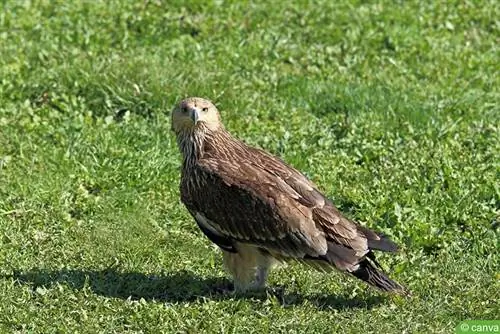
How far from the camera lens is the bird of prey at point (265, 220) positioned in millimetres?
7590

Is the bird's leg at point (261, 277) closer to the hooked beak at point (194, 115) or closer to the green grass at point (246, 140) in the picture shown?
the green grass at point (246, 140)

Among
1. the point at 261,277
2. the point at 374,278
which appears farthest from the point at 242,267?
the point at 374,278

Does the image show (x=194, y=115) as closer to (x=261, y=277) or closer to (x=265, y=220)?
(x=265, y=220)

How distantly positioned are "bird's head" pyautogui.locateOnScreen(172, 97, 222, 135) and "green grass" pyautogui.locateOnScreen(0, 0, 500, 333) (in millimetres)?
850

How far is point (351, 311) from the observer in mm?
7625

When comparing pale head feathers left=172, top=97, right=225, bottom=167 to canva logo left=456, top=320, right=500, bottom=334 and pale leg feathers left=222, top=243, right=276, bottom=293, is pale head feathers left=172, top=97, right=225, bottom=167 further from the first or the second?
canva logo left=456, top=320, right=500, bottom=334

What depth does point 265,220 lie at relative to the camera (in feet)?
25.2

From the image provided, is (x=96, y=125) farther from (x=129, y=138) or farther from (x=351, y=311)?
(x=351, y=311)

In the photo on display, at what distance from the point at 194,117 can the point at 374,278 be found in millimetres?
1640

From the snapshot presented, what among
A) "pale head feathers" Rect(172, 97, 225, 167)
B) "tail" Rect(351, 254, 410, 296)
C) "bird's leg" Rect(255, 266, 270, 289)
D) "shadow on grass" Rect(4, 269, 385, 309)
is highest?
"pale head feathers" Rect(172, 97, 225, 167)


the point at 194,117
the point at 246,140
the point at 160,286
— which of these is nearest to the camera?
the point at 160,286

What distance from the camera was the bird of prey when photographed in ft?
24.9

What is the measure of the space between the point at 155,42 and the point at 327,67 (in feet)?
5.41

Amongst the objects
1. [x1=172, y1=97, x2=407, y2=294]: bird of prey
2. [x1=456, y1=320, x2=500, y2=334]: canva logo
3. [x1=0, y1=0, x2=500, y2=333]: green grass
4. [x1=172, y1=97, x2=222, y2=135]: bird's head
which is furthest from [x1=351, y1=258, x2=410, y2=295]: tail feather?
[x1=172, y1=97, x2=222, y2=135]: bird's head
